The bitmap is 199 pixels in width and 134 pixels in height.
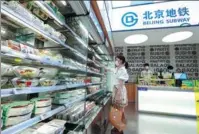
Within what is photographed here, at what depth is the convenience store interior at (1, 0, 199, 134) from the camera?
104cm

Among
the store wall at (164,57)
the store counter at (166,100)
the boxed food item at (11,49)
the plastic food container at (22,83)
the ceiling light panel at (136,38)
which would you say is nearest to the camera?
the boxed food item at (11,49)

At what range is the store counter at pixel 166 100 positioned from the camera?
503 centimetres

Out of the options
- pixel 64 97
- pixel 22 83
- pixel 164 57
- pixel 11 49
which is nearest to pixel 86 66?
pixel 64 97

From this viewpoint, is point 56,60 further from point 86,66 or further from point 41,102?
point 86,66

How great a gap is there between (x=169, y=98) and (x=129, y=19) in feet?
9.65

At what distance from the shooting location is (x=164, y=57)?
848 centimetres

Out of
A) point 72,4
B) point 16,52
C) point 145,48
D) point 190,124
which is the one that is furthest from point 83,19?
point 145,48

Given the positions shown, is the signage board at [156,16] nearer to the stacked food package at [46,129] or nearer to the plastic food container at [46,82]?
the plastic food container at [46,82]

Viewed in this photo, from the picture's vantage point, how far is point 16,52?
0.92m

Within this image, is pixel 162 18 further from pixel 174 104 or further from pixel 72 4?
pixel 72 4

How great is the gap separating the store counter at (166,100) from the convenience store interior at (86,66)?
3 cm

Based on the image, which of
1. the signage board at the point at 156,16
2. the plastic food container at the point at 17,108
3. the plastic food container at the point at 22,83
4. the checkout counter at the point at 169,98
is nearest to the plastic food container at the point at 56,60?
the plastic food container at the point at 22,83

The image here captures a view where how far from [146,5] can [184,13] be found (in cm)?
123

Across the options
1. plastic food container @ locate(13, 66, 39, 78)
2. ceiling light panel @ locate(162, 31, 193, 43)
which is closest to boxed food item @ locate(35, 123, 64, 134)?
plastic food container @ locate(13, 66, 39, 78)
